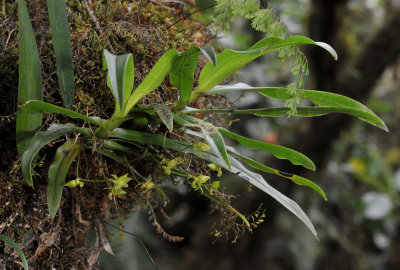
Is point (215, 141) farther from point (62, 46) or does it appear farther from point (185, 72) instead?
point (62, 46)

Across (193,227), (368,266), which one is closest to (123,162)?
(193,227)

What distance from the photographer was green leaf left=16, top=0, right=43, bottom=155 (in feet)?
1.78

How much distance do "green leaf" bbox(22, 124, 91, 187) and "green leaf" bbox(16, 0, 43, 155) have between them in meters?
0.04

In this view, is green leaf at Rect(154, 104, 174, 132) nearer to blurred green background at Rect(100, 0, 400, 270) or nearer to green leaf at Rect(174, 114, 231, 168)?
green leaf at Rect(174, 114, 231, 168)

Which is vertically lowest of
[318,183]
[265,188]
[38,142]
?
[318,183]

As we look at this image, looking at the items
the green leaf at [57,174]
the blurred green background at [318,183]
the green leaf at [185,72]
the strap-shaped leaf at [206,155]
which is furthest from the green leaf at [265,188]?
the blurred green background at [318,183]

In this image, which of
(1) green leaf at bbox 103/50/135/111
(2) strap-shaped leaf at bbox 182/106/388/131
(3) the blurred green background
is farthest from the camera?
(3) the blurred green background

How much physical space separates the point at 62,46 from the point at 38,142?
0.50 feet

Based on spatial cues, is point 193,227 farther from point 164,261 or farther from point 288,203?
point 288,203

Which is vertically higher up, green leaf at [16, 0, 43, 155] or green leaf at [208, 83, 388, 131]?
green leaf at [16, 0, 43, 155]

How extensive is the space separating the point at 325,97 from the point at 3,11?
55 cm

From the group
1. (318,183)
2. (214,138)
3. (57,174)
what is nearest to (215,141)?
(214,138)

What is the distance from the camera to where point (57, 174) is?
58 cm

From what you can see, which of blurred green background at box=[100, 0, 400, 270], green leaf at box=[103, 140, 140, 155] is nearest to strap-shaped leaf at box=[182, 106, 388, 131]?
green leaf at box=[103, 140, 140, 155]
